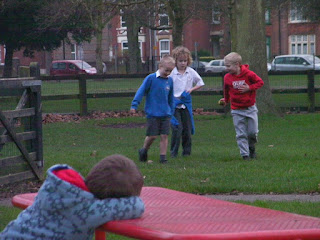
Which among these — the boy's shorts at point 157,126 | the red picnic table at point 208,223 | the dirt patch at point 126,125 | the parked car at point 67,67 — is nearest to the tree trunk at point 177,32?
the dirt patch at point 126,125

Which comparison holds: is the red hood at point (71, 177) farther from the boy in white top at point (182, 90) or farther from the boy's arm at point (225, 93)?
the boy in white top at point (182, 90)

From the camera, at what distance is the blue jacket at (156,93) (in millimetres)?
9844

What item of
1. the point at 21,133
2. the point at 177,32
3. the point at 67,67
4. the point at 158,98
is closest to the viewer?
the point at 21,133

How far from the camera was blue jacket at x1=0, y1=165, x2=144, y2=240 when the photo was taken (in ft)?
11.3

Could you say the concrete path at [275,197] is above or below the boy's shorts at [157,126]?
below

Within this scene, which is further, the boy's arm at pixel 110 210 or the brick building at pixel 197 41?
the brick building at pixel 197 41

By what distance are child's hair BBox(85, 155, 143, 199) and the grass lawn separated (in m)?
2.95

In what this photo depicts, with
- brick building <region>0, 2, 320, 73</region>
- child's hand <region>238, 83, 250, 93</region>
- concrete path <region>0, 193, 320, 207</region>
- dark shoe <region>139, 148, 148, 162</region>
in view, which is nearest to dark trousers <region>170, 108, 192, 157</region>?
dark shoe <region>139, 148, 148, 162</region>

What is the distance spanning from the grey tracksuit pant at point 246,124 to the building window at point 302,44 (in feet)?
176

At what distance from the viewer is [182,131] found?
36.0 ft

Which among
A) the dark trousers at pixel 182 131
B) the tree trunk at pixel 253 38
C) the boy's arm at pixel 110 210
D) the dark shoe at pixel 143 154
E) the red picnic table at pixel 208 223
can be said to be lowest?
the dark shoe at pixel 143 154

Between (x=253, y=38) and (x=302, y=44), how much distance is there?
1800 inches

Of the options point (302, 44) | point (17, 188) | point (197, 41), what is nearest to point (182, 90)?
point (17, 188)

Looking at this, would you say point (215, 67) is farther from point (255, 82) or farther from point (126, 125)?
point (255, 82)
